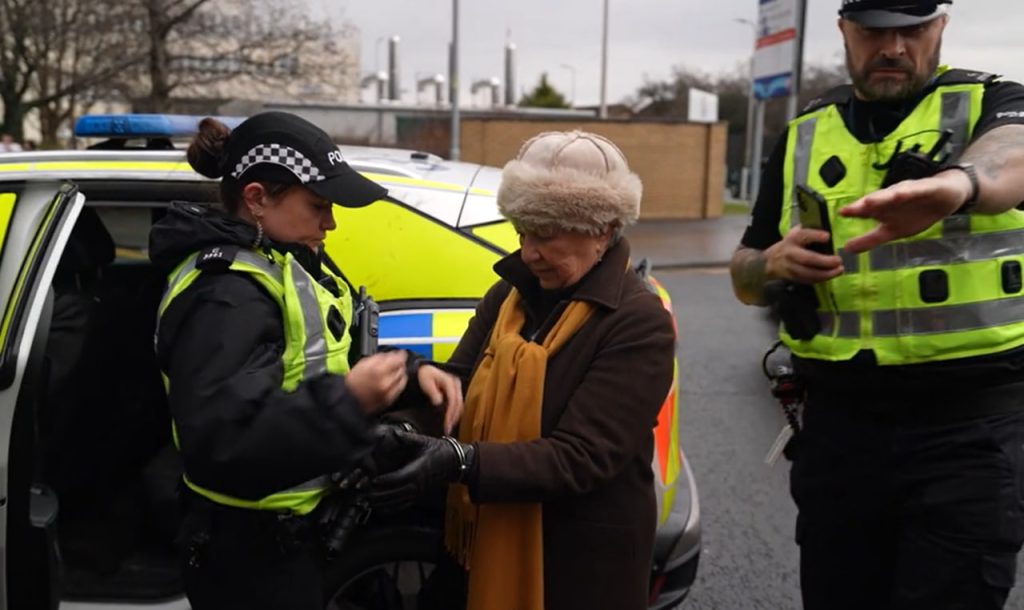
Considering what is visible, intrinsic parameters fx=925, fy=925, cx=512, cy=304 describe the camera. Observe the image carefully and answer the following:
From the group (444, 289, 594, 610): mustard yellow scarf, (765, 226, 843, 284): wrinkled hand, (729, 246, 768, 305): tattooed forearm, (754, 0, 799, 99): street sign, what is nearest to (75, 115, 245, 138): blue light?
(444, 289, 594, 610): mustard yellow scarf

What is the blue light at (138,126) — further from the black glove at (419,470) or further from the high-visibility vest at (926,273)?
the high-visibility vest at (926,273)

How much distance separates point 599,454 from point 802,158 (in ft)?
2.87

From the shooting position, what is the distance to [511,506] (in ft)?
6.05

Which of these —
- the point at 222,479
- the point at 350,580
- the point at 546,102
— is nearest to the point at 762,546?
the point at 350,580

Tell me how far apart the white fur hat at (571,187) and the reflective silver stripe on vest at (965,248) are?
22.9 inches

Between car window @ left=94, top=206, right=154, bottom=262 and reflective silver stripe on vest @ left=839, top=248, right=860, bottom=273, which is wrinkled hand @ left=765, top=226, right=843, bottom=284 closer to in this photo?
reflective silver stripe on vest @ left=839, top=248, right=860, bottom=273

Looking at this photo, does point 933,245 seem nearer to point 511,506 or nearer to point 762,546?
point 511,506

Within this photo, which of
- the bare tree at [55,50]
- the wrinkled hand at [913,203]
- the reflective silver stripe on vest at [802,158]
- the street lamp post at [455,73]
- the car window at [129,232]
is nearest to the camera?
the wrinkled hand at [913,203]

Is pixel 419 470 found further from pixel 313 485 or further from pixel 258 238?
pixel 258 238

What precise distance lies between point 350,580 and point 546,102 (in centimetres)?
4861

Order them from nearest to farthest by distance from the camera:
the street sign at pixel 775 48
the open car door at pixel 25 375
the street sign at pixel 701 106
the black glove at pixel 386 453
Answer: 1. the black glove at pixel 386 453
2. the open car door at pixel 25 375
3. the street sign at pixel 775 48
4. the street sign at pixel 701 106

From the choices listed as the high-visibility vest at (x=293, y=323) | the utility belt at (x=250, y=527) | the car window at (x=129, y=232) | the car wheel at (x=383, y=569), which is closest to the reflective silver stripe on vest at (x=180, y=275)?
the high-visibility vest at (x=293, y=323)

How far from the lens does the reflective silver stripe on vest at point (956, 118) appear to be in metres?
1.88

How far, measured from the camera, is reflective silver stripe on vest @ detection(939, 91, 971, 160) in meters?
1.88
